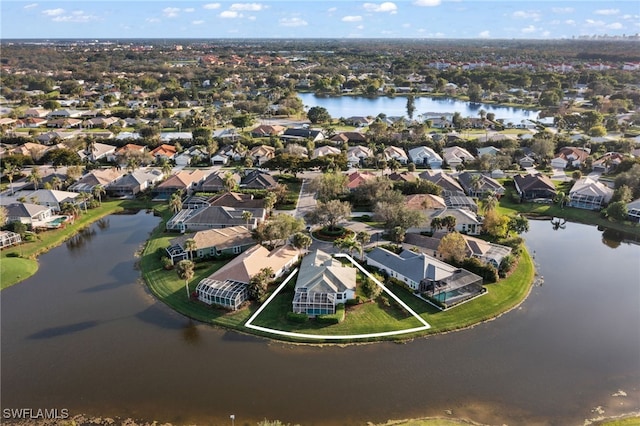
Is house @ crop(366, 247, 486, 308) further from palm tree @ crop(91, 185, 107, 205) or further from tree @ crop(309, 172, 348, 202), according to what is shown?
palm tree @ crop(91, 185, 107, 205)

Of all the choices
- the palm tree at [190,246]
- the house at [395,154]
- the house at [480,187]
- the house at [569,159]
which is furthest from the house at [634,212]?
the palm tree at [190,246]

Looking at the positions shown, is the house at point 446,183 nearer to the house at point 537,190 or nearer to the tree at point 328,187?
the house at point 537,190

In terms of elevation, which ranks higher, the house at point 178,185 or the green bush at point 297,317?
the house at point 178,185

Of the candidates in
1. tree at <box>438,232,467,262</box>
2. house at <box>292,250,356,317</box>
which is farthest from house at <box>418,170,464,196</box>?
house at <box>292,250,356,317</box>

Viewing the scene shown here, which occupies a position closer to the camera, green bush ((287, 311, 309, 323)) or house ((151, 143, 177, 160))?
green bush ((287, 311, 309, 323))

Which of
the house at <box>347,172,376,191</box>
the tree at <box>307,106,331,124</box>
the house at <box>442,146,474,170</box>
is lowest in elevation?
the house at <box>347,172,376,191</box>

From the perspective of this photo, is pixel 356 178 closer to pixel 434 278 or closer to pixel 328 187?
pixel 328 187


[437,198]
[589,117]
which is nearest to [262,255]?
[437,198]
